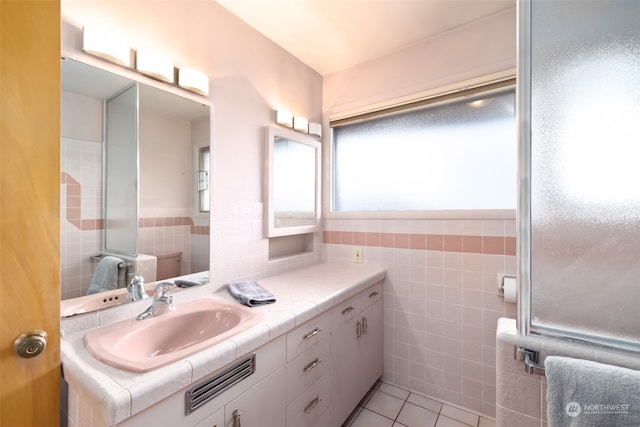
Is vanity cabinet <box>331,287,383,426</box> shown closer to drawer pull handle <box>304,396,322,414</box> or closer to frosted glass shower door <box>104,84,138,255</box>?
drawer pull handle <box>304,396,322,414</box>

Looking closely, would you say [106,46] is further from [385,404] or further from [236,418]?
Result: [385,404]

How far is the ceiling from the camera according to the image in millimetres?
1604

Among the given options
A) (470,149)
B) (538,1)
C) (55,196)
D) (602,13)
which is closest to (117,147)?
(55,196)

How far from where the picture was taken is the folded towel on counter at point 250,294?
51.6 inches

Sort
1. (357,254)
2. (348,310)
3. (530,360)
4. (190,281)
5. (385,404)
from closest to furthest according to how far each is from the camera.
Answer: (530,360)
(190,281)
(348,310)
(385,404)
(357,254)

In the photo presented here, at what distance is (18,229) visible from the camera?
0.78 meters

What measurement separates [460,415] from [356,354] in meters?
0.79

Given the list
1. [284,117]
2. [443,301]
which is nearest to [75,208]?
[284,117]

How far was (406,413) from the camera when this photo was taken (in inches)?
69.7

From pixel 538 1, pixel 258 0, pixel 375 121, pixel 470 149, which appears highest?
pixel 258 0

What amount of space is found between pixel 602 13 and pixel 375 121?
1.53m

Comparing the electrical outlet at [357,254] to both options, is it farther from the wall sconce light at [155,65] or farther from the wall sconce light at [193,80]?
the wall sconce light at [155,65]

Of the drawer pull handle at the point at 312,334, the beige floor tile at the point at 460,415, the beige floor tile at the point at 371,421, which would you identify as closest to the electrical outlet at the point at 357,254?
the drawer pull handle at the point at 312,334

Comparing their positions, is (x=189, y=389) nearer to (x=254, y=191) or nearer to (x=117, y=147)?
(x=117, y=147)
